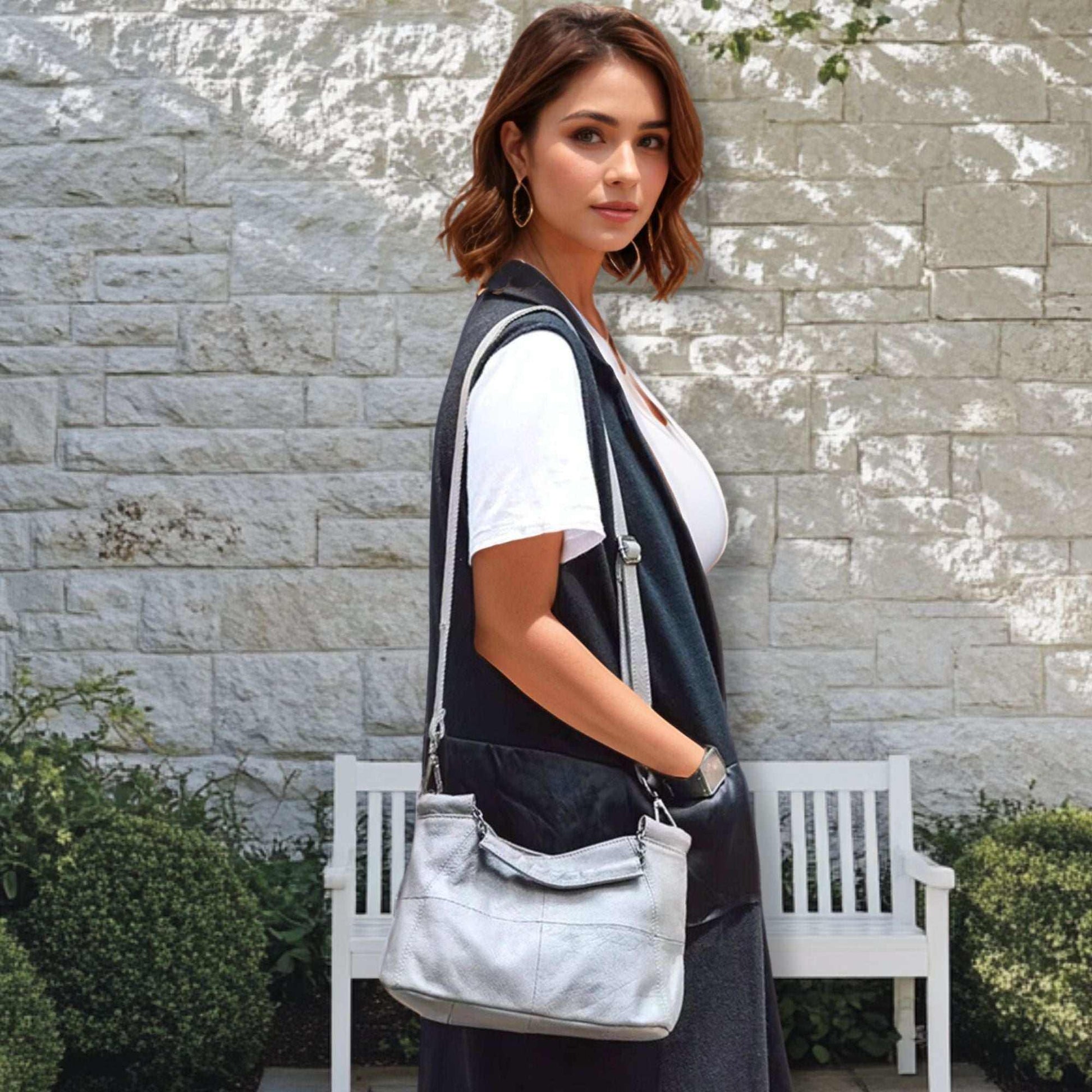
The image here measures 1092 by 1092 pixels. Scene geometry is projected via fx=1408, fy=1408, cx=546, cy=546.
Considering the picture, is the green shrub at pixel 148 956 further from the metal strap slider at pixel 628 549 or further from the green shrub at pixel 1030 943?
the metal strap slider at pixel 628 549

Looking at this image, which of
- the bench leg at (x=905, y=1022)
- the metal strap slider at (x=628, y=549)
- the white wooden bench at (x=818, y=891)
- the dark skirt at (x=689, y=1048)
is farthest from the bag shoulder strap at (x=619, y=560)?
the bench leg at (x=905, y=1022)

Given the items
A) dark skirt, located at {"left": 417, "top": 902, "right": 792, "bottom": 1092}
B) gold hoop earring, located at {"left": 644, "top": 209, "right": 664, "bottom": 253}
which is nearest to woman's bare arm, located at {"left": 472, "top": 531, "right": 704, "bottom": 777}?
dark skirt, located at {"left": 417, "top": 902, "right": 792, "bottom": 1092}

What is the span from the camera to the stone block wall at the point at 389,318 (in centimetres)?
407

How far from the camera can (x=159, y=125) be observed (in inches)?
161

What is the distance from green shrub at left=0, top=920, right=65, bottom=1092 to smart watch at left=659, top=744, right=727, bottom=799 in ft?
6.61

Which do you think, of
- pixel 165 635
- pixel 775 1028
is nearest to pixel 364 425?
pixel 165 635

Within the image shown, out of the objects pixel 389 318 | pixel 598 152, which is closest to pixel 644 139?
pixel 598 152

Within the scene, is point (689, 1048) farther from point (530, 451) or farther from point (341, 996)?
point (341, 996)

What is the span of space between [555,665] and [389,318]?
301 centimetres

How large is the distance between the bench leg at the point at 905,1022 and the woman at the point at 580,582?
235cm

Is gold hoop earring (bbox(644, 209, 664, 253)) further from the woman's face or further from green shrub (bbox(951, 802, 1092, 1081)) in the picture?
green shrub (bbox(951, 802, 1092, 1081))

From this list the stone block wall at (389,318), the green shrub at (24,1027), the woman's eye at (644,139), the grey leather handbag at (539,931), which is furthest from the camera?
the stone block wall at (389,318)

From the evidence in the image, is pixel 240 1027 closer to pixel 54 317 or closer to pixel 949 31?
pixel 54 317

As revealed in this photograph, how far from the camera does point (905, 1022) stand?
11.7ft
